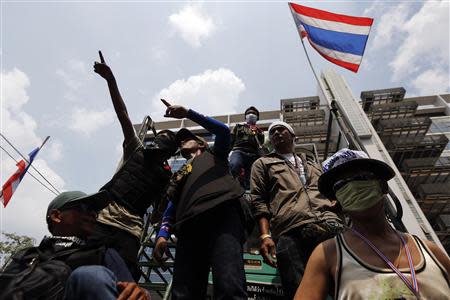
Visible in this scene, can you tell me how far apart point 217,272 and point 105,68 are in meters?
2.45

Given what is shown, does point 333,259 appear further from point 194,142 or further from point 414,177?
point 414,177

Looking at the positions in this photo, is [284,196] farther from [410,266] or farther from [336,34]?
[336,34]

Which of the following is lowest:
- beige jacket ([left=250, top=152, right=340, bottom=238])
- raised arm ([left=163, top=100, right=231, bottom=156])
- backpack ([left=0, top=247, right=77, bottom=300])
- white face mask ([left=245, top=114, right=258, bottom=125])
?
backpack ([left=0, top=247, right=77, bottom=300])

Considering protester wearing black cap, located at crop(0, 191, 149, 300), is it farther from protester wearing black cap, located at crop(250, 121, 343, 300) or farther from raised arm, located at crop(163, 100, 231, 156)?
protester wearing black cap, located at crop(250, 121, 343, 300)

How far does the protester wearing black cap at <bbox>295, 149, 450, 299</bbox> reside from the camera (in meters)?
1.16

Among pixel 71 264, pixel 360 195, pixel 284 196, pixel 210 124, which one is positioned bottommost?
pixel 71 264

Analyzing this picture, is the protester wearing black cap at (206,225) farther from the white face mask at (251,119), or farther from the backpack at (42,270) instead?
the white face mask at (251,119)

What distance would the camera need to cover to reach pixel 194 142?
10.0 ft

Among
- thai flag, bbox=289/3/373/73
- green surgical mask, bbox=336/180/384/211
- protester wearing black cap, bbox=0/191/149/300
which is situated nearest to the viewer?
protester wearing black cap, bbox=0/191/149/300

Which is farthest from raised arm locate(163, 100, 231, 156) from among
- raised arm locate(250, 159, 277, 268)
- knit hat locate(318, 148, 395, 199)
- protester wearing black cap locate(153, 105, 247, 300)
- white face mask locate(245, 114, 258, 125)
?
white face mask locate(245, 114, 258, 125)

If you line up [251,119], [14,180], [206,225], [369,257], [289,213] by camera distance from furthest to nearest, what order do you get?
[14,180] → [251,119] → [289,213] → [206,225] → [369,257]

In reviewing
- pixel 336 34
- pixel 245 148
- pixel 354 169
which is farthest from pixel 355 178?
pixel 336 34

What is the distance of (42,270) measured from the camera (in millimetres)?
1460

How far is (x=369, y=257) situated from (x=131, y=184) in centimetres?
216
